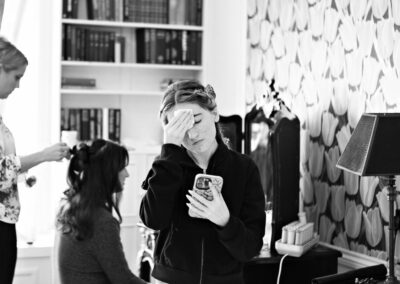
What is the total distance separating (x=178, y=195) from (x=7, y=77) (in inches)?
45.3

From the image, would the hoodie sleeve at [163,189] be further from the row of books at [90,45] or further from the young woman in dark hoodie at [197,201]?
the row of books at [90,45]

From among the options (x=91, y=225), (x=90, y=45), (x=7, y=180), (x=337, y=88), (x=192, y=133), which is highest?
(x=90, y=45)

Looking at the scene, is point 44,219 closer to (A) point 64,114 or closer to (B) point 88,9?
(A) point 64,114

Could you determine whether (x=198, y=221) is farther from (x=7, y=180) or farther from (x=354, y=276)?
(x=7, y=180)

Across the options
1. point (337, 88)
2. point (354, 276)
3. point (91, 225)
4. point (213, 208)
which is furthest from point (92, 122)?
point (213, 208)

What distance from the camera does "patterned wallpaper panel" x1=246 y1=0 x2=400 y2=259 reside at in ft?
8.52

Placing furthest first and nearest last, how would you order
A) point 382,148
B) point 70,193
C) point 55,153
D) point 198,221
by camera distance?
point 55,153, point 70,193, point 382,148, point 198,221

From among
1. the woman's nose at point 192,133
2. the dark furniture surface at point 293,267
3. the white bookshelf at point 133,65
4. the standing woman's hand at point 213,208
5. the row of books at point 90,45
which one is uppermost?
the row of books at point 90,45

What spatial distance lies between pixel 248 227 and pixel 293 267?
3.47 feet

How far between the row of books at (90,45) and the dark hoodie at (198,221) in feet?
8.40

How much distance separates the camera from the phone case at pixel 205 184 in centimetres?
165

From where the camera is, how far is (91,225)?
2236mm

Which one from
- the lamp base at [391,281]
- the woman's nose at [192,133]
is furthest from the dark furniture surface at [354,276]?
the woman's nose at [192,133]

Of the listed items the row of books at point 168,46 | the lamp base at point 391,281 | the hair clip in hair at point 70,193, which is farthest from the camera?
the row of books at point 168,46
